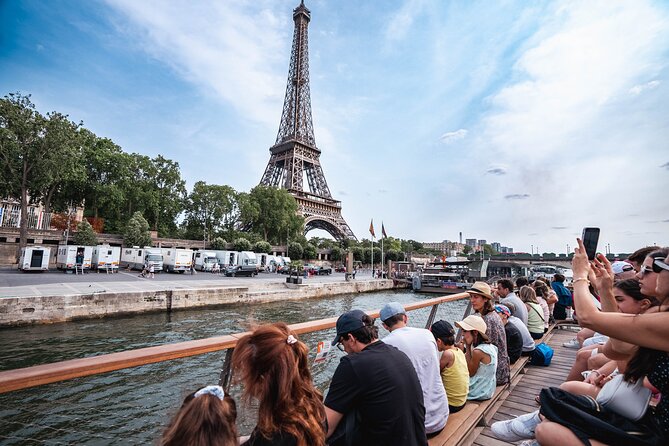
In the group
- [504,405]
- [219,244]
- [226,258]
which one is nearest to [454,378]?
[504,405]

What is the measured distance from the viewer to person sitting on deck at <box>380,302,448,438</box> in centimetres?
217

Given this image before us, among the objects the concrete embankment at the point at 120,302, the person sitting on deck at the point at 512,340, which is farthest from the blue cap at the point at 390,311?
the concrete embankment at the point at 120,302

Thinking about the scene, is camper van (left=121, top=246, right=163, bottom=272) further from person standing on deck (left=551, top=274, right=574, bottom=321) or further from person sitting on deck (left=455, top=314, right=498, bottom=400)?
person sitting on deck (left=455, top=314, right=498, bottom=400)

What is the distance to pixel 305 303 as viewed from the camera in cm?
2056

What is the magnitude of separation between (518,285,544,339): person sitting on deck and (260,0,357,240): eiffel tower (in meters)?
46.9

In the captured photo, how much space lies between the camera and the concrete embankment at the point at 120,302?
11.3m

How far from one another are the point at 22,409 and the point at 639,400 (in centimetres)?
875

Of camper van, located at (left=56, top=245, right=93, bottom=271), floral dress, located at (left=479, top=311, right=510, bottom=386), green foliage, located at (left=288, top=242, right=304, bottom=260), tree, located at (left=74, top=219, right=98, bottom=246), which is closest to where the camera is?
floral dress, located at (left=479, top=311, right=510, bottom=386)

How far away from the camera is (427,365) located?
220 centimetres

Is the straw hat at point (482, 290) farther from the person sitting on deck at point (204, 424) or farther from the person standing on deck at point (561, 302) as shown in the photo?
the person standing on deck at point (561, 302)

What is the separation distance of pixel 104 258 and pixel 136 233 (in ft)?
34.9

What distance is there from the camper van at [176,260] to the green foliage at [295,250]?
21.0 m

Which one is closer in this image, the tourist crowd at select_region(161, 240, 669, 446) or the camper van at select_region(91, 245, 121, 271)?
the tourist crowd at select_region(161, 240, 669, 446)

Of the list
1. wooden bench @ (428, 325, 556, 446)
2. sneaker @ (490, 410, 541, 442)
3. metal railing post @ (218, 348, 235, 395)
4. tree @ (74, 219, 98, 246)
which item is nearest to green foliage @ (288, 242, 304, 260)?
tree @ (74, 219, 98, 246)
